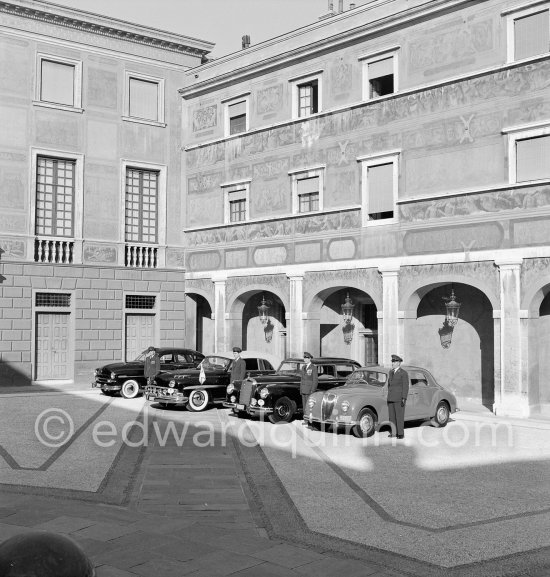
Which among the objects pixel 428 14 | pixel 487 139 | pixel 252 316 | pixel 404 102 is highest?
pixel 428 14

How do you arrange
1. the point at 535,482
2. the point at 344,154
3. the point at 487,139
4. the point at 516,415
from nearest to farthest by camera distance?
the point at 535,482 → the point at 516,415 → the point at 487,139 → the point at 344,154

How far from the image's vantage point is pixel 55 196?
2625cm

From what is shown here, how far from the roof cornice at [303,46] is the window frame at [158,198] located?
308cm

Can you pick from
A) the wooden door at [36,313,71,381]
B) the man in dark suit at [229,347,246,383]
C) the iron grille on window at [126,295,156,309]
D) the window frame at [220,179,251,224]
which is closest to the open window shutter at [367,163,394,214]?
the window frame at [220,179,251,224]

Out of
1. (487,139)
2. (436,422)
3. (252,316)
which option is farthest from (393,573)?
(252,316)

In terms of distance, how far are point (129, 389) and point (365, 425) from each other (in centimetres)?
922

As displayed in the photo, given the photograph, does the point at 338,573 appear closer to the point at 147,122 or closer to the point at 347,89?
the point at 347,89

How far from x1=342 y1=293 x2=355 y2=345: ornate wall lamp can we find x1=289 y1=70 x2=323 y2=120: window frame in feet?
19.6

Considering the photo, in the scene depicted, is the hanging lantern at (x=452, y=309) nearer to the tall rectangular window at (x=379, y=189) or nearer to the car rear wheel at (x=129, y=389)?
the tall rectangular window at (x=379, y=189)

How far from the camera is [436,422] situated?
53.4 ft

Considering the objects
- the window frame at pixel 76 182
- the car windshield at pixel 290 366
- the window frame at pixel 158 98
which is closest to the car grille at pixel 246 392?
the car windshield at pixel 290 366

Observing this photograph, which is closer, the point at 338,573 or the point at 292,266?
the point at 338,573

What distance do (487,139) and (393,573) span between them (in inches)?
582

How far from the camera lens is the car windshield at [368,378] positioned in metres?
15.5
